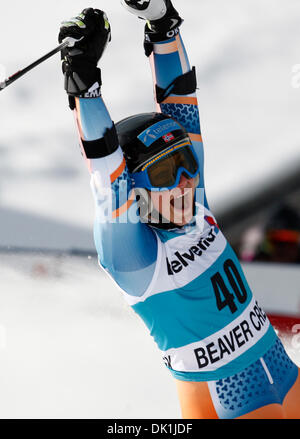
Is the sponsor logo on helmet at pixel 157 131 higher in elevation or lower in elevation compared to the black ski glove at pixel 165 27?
lower

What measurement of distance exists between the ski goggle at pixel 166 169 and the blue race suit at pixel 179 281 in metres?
0.13

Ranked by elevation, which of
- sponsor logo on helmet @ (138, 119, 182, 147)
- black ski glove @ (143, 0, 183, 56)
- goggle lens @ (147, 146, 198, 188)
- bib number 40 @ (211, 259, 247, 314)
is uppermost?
black ski glove @ (143, 0, 183, 56)

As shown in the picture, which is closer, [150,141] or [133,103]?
[150,141]

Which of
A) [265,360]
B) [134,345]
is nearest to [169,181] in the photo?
[265,360]

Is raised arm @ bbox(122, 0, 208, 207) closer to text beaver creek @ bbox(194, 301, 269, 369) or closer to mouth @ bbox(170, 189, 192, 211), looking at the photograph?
mouth @ bbox(170, 189, 192, 211)

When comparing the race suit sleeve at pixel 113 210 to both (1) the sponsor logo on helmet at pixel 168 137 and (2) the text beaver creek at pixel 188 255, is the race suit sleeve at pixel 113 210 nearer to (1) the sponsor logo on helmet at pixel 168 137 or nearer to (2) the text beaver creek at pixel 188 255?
(2) the text beaver creek at pixel 188 255

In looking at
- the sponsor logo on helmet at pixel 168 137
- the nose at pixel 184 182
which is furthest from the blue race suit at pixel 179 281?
the sponsor logo on helmet at pixel 168 137

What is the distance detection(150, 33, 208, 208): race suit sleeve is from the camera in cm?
181

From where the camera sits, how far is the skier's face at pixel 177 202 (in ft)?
5.22

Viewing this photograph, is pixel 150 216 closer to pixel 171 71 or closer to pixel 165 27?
pixel 171 71

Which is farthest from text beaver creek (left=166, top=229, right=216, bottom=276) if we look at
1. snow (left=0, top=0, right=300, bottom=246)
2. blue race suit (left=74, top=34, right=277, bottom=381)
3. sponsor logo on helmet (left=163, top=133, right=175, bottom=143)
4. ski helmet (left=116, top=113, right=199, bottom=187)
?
snow (left=0, top=0, right=300, bottom=246)

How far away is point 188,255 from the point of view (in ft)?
5.25

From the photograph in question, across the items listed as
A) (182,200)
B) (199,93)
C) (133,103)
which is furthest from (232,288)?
(199,93)

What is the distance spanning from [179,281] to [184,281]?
16mm
